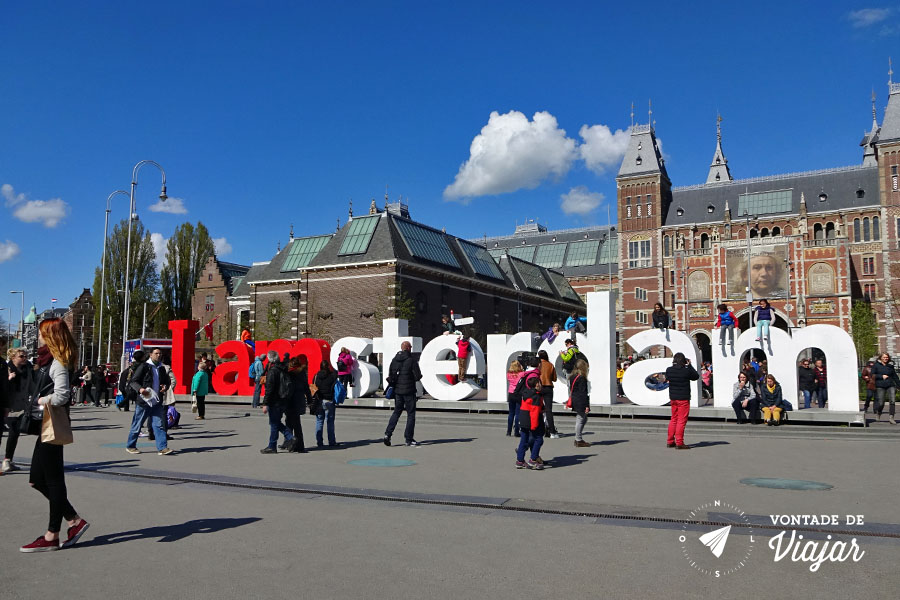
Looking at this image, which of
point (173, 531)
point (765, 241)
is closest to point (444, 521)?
point (173, 531)

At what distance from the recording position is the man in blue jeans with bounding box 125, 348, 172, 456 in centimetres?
1119

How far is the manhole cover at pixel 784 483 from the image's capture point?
27.0 feet

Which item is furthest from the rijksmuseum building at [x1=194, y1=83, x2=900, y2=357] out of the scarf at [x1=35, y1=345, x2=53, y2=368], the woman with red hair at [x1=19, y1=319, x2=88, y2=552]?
the woman with red hair at [x1=19, y1=319, x2=88, y2=552]

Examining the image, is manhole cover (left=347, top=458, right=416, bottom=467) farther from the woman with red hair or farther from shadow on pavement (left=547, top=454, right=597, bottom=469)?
the woman with red hair

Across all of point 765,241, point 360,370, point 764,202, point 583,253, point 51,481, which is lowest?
point 51,481

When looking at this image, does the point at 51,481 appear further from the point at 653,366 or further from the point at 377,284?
the point at 377,284

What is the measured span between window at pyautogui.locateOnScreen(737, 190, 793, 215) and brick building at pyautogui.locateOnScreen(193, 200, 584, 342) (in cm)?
2556

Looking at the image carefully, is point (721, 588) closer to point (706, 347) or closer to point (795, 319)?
point (795, 319)

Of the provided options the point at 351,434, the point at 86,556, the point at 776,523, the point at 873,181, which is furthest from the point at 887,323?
the point at 86,556

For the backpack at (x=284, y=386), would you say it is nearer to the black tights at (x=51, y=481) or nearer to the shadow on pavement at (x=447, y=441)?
the shadow on pavement at (x=447, y=441)

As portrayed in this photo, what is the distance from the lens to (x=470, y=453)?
11734 millimetres

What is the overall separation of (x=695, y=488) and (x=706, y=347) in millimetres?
58853

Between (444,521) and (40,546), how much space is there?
135 inches

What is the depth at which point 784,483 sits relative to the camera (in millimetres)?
8531
